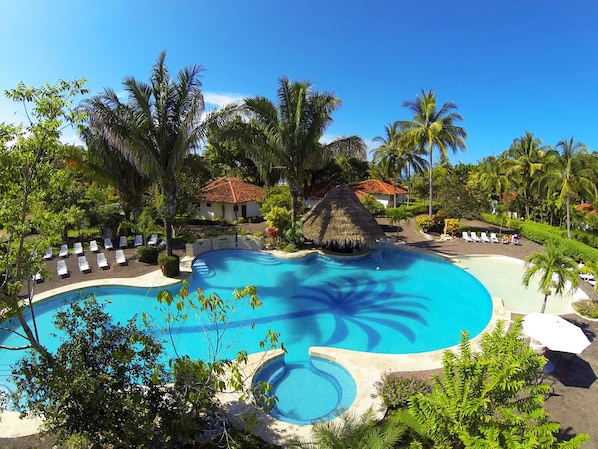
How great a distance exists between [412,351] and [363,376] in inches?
113

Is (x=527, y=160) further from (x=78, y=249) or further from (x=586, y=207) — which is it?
(x=78, y=249)

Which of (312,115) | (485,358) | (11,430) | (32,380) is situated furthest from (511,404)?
(312,115)

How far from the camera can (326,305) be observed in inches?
541

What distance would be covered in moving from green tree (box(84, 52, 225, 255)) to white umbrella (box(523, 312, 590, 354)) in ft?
46.4

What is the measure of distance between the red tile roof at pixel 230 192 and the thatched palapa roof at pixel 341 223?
9.88m

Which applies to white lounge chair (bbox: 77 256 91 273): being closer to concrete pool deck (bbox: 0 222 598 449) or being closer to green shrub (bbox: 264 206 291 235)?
concrete pool deck (bbox: 0 222 598 449)

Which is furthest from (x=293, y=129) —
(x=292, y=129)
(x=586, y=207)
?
(x=586, y=207)

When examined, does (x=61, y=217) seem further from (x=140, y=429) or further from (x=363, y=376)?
(x=363, y=376)

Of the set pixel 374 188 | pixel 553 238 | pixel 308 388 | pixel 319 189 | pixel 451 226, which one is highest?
pixel 374 188

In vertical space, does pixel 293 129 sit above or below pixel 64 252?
above

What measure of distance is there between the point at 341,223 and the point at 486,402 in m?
14.8

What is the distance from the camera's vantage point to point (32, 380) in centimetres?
496

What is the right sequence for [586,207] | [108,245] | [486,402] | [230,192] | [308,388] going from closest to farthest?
[486,402], [308,388], [108,245], [230,192], [586,207]

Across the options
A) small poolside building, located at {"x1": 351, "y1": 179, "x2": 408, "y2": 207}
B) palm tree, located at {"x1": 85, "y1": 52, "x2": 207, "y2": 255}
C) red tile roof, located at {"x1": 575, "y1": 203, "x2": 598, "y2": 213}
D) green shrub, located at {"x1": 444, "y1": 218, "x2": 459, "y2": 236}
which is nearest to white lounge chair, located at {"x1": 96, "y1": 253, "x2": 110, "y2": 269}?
palm tree, located at {"x1": 85, "y1": 52, "x2": 207, "y2": 255}
